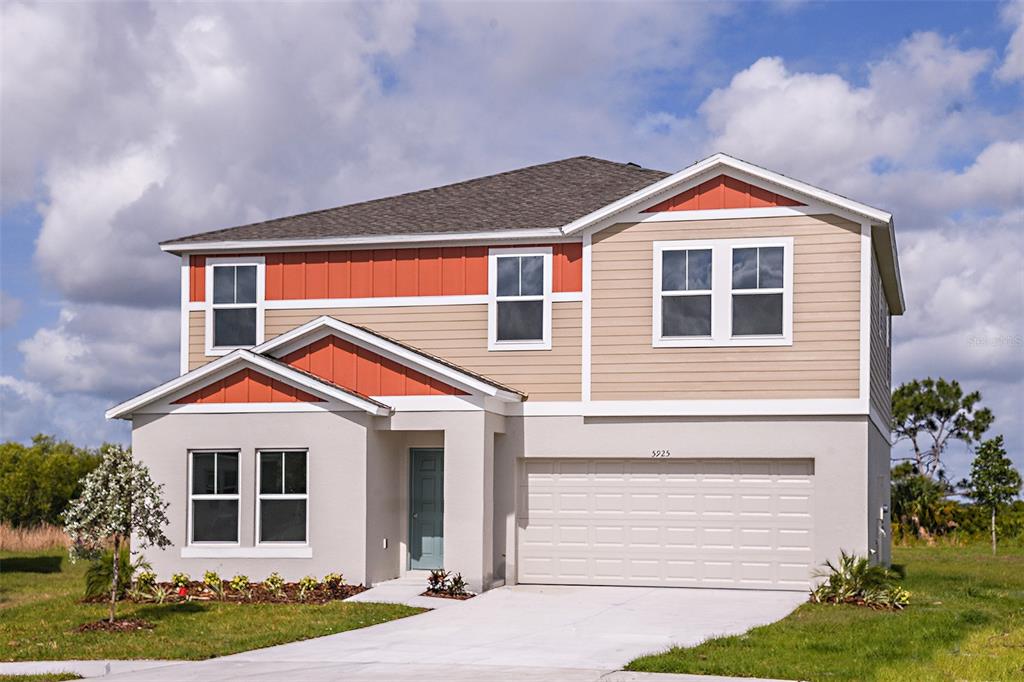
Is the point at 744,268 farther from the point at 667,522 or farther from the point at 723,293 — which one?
the point at 667,522

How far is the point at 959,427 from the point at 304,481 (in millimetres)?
28819

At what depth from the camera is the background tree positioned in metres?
36.8

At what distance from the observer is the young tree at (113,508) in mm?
17172

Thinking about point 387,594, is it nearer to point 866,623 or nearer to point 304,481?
point 304,481

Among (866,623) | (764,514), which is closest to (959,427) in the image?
(764,514)

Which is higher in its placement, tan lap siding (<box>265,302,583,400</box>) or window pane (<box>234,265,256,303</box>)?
window pane (<box>234,265,256,303</box>)

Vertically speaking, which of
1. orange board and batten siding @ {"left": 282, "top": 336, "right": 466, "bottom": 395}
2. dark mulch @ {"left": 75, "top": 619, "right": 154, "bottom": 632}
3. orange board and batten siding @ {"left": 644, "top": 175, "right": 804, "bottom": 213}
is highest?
orange board and batten siding @ {"left": 644, "top": 175, "right": 804, "bottom": 213}

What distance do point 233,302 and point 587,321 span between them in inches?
263

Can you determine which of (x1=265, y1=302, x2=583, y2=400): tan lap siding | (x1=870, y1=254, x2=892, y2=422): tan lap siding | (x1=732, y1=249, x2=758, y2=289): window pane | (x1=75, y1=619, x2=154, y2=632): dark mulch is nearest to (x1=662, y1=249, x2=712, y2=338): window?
(x1=732, y1=249, x2=758, y2=289): window pane

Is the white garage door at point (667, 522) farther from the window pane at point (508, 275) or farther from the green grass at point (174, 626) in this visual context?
the green grass at point (174, 626)

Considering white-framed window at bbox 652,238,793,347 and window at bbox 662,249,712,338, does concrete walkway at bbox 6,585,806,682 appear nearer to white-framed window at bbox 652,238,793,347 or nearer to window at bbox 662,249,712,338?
white-framed window at bbox 652,238,793,347

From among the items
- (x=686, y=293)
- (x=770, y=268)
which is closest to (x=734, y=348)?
(x=686, y=293)

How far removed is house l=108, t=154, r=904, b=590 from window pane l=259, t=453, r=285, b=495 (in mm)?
47

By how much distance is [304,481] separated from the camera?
2070cm
